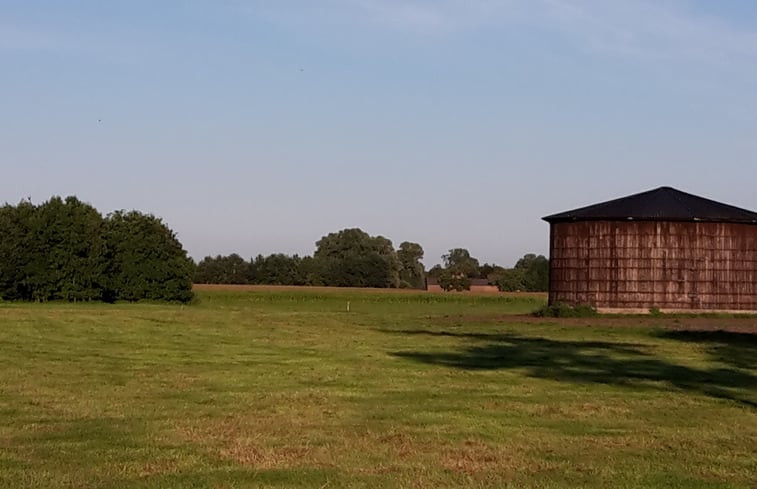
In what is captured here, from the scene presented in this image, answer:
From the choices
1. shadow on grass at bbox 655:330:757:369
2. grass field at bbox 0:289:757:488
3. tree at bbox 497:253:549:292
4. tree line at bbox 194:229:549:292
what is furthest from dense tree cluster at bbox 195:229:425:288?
grass field at bbox 0:289:757:488

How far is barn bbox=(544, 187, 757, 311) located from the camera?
61.9 metres

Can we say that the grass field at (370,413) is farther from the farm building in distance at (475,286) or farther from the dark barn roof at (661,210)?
the farm building in distance at (475,286)

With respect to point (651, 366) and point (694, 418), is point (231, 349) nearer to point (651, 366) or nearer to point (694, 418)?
point (651, 366)

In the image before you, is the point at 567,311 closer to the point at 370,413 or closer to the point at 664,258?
the point at 664,258

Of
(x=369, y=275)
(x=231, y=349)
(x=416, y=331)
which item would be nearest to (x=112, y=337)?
(x=231, y=349)

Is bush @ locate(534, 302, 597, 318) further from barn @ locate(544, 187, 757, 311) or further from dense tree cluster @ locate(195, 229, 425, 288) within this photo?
dense tree cluster @ locate(195, 229, 425, 288)

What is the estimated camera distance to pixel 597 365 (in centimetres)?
2762

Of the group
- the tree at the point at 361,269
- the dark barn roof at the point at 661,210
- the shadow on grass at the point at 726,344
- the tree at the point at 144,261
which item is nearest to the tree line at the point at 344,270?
the tree at the point at 361,269

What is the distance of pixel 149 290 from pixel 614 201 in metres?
38.0

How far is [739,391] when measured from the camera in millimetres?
21609

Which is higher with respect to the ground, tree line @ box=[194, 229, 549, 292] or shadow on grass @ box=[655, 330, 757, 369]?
tree line @ box=[194, 229, 549, 292]

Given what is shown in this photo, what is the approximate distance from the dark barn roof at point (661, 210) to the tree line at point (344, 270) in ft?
286

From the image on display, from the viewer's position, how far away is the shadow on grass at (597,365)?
22703 mm

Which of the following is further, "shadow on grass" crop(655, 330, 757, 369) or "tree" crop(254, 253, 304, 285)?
"tree" crop(254, 253, 304, 285)
